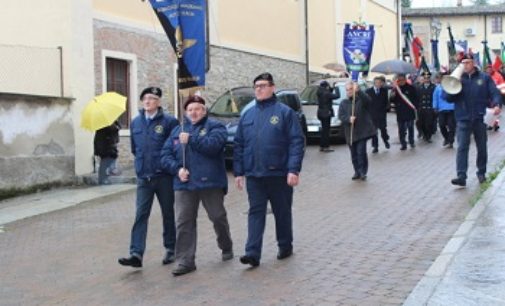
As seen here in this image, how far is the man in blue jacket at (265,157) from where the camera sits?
745 centimetres

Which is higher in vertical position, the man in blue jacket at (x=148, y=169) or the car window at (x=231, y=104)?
the car window at (x=231, y=104)

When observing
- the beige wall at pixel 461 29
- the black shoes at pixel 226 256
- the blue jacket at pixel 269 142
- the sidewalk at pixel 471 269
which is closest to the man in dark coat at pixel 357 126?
the sidewalk at pixel 471 269

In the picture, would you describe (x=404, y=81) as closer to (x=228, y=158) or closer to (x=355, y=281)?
(x=228, y=158)

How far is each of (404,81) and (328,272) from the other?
512 inches

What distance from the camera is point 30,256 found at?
29.6 feet

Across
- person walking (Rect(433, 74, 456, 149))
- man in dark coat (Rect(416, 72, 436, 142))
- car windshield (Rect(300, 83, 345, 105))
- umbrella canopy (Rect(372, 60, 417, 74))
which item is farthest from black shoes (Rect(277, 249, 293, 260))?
umbrella canopy (Rect(372, 60, 417, 74))

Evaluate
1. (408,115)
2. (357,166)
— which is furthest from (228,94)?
(357,166)

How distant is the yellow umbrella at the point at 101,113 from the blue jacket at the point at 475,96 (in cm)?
581

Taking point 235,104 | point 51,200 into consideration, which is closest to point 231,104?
point 235,104

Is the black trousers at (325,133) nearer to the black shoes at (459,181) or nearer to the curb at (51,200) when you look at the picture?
the curb at (51,200)

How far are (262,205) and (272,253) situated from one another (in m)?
0.81

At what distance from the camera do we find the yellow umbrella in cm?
1345

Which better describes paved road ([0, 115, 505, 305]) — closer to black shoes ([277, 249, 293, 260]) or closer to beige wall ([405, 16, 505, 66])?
black shoes ([277, 249, 293, 260])

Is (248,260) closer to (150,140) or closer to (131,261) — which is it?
(131,261)
